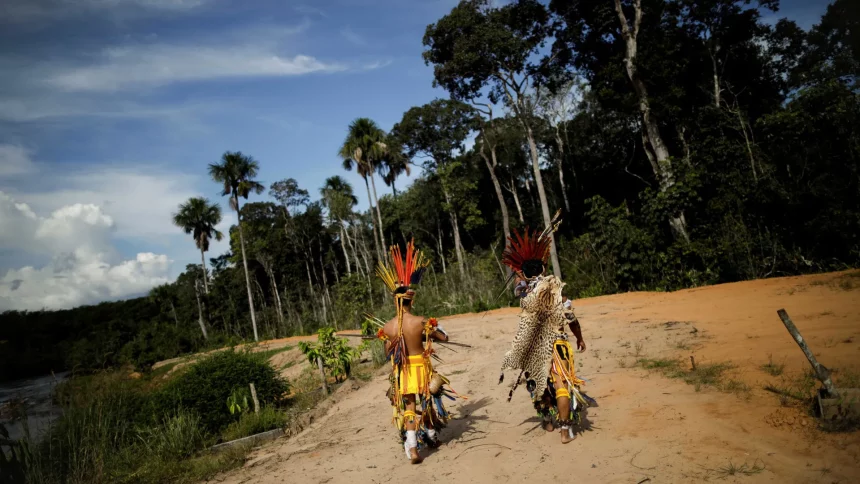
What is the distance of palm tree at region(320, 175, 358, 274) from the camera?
3547cm

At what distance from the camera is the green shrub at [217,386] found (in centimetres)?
873

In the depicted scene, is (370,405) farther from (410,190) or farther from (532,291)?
(410,190)

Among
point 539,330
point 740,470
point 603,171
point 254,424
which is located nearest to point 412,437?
point 539,330

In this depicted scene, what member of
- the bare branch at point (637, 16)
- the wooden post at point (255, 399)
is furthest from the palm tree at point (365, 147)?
the wooden post at point (255, 399)

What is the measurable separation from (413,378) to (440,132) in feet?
86.6

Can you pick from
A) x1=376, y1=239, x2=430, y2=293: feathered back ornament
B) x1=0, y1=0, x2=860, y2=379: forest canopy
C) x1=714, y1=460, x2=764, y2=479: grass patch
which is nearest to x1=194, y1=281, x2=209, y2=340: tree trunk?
x1=0, y1=0, x2=860, y2=379: forest canopy

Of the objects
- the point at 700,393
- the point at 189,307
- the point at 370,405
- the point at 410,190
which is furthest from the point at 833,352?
the point at 189,307

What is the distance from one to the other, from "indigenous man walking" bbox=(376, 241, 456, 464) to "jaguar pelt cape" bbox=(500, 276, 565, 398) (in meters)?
0.83

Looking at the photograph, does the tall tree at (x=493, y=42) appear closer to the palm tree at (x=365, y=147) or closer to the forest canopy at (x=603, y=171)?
the forest canopy at (x=603, y=171)

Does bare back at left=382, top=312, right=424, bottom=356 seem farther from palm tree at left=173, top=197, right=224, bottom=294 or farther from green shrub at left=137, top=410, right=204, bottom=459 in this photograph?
palm tree at left=173, top=197, right=224, bottom=294

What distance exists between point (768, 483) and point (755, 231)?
43.8 ft

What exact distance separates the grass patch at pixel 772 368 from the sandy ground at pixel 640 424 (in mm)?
72

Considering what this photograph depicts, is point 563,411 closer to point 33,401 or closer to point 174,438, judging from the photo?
point 174,438

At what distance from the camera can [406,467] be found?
497cm
